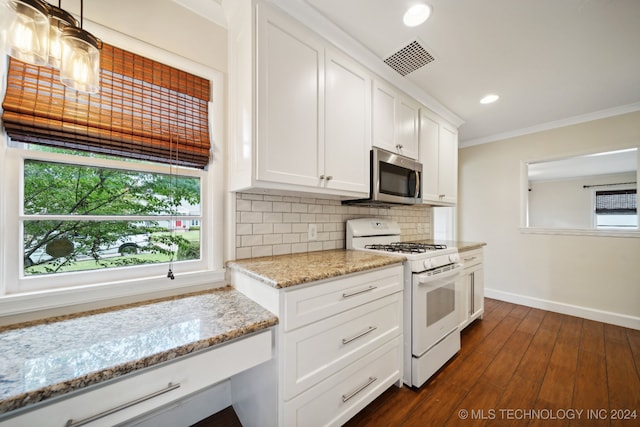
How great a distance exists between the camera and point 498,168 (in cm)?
354

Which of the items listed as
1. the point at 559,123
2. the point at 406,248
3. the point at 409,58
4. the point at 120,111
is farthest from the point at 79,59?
the point at 559,123

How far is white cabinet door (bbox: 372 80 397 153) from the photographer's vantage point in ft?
6.41

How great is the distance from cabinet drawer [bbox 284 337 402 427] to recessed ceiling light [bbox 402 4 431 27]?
208cm

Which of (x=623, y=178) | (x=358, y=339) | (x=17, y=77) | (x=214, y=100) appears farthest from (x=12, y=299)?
(x=623, y=178)

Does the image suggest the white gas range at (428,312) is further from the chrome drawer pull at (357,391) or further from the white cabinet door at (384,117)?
the white cabinet door at (384,117)

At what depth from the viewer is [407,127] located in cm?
227

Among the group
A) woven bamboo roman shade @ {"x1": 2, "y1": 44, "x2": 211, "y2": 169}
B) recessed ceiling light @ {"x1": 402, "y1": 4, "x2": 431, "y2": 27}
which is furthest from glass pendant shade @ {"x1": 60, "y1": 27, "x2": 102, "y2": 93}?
recessed ceiling light @ {"x1": 402, "y1": 4, "x2": 431, "y2": 27}

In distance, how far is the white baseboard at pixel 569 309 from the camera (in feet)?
8.58

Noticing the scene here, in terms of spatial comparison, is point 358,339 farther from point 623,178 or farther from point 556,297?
point 623,178

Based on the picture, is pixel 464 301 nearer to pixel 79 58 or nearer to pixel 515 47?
pixel 515 47

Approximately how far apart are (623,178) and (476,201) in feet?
14.6

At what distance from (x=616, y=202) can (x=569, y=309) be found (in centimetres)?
464

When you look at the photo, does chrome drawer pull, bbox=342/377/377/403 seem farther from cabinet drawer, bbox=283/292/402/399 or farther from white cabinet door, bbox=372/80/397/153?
white cabinet door, bbox=372/80/397/153

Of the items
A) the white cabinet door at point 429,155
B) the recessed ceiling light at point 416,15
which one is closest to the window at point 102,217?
the recessed ceiling light at point 416,15
